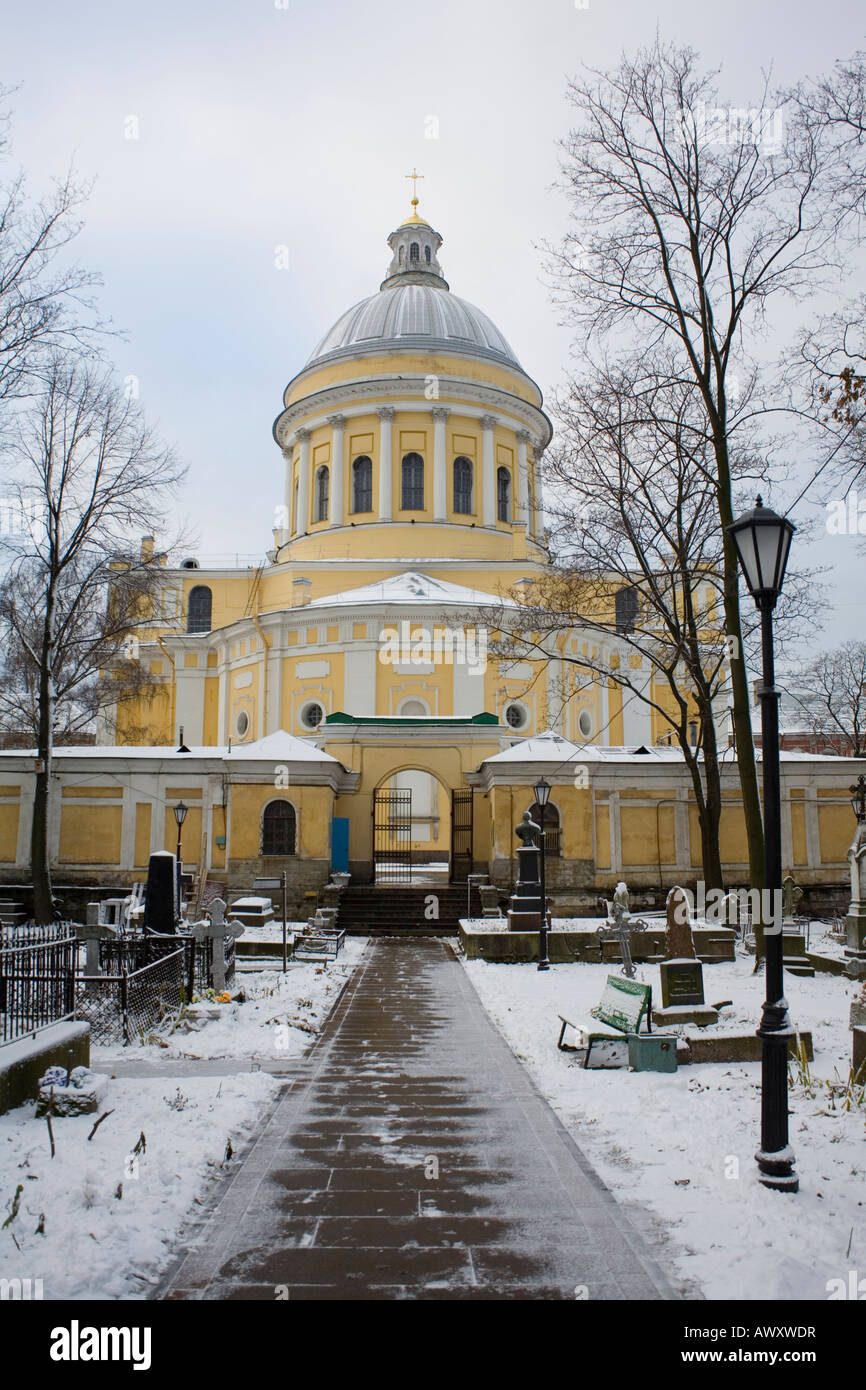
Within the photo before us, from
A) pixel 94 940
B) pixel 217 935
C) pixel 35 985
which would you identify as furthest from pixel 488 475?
pixel 35 985

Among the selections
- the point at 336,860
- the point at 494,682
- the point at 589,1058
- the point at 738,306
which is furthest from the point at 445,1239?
the point at 494,682

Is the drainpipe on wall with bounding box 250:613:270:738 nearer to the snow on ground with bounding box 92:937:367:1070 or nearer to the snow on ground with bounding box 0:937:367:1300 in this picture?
the snow on ground with bounding box 92:937:367:1070

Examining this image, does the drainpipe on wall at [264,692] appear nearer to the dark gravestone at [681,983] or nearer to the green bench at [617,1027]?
the dark gravestone at [681,983]

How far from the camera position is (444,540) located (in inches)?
1569

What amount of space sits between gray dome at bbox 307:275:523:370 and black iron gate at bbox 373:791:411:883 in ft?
62.1

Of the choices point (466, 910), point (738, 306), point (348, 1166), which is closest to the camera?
point (348, 1166)

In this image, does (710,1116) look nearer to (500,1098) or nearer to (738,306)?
(500,1098)

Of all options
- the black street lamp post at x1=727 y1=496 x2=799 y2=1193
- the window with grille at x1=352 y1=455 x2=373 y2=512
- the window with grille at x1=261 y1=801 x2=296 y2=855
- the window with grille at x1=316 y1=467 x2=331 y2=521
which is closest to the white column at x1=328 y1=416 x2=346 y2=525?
the window with grille at x1=352 y1=455 x2=373 y2=512

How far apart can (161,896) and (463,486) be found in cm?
3049

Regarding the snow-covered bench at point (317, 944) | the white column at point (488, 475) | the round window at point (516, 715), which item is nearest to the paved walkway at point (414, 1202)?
the snow-covered bench at point (317, 944)

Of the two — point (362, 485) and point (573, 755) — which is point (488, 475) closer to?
point (362, 485)

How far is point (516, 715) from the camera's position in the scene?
111 ft

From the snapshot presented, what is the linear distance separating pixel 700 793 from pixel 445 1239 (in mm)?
16181

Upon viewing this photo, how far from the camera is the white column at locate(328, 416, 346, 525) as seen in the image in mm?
41281
